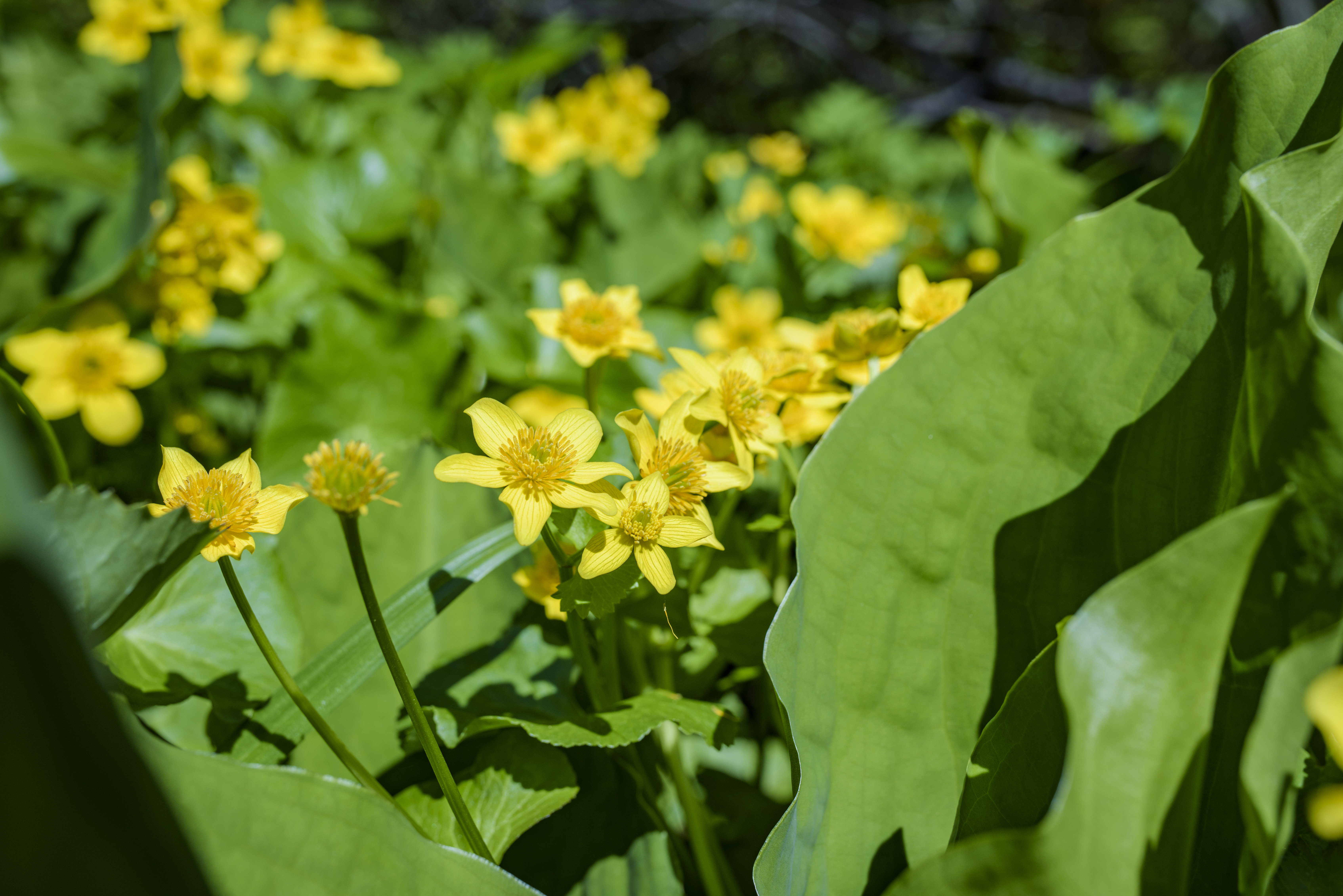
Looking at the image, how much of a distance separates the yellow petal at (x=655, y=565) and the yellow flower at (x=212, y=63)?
1102 millimetres

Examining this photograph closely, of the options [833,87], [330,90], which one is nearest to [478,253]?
[330,90]

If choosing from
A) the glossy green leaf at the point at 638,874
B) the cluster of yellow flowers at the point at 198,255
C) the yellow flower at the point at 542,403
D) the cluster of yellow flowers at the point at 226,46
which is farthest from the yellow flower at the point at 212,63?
the glossy green leaf at the point at 638,874

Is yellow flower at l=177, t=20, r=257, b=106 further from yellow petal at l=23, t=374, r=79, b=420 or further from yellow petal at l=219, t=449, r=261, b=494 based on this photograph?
yellow petal at l=219, t=449, r=261, b=494

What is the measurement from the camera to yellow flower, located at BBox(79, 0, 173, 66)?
51.6 inches

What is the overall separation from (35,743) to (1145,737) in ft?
1.22

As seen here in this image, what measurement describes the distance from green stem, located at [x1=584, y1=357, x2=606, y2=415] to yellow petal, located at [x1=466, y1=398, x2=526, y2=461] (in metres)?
0.11

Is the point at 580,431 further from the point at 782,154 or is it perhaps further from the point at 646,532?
the point at 782,154

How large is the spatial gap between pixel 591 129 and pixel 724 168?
0.28 m

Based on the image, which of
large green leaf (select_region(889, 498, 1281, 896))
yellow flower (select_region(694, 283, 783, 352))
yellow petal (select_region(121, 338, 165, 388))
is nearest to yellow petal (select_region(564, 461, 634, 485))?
large green leaf (select_region(889, 498, 1281, 896))

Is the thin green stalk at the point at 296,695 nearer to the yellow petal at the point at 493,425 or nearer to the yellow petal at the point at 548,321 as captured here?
the yellow petal at the point at 493,425

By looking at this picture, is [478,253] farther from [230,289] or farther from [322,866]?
[322,866]

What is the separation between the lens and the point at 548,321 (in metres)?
0.68

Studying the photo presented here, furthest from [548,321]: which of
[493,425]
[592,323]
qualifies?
[493,425]

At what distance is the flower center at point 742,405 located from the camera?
0.54 meters
